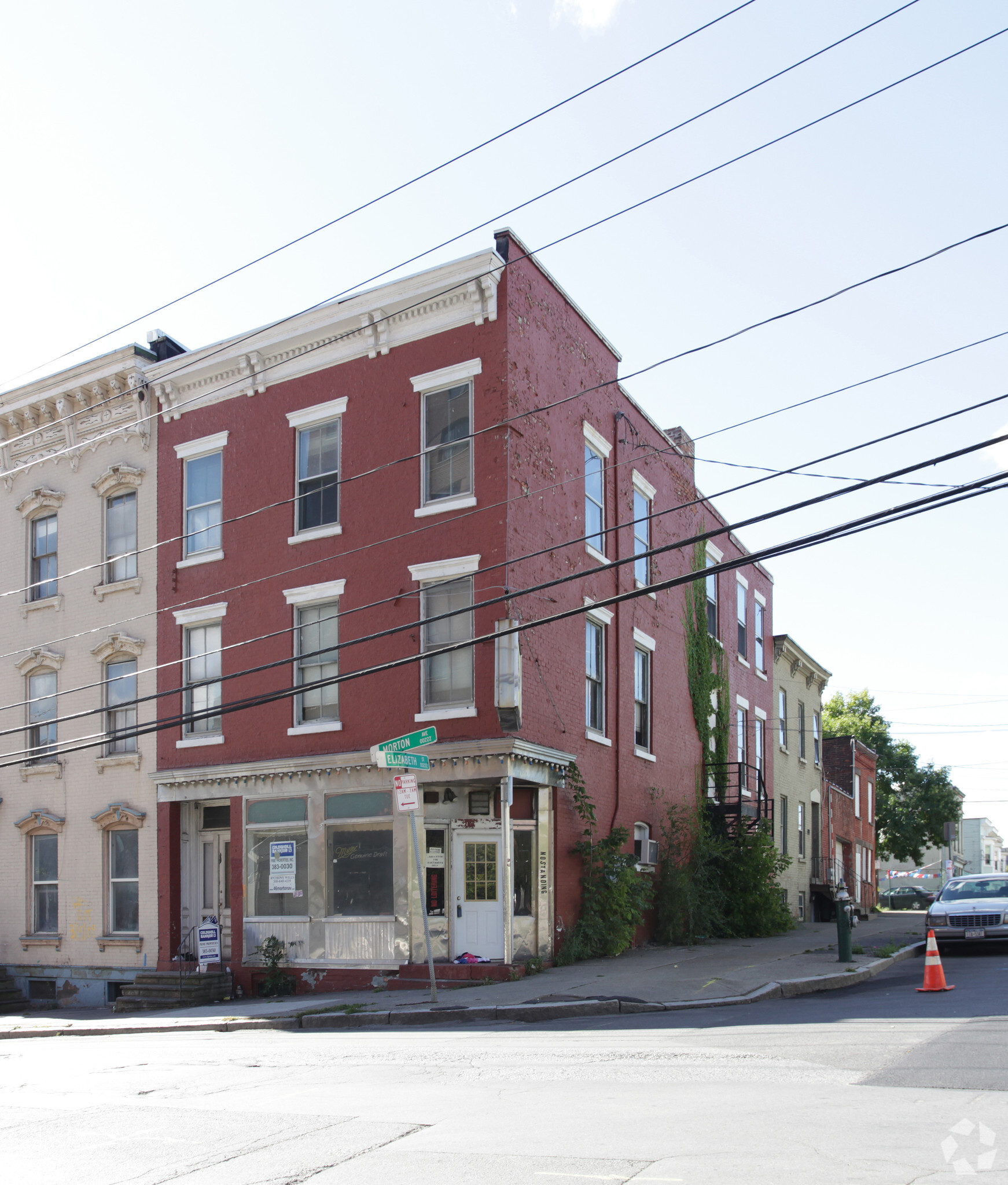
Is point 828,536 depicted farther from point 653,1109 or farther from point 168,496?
point 168,496

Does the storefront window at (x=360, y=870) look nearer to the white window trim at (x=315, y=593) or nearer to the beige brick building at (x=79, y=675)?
the white window trim at (x=315, y=593)

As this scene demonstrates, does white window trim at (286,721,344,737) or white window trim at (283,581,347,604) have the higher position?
white window trim at (283,581,347,604)

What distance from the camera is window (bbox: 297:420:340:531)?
2067cm

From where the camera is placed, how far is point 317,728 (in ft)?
65.8

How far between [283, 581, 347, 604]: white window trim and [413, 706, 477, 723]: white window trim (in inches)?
107

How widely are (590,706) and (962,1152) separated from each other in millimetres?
15022

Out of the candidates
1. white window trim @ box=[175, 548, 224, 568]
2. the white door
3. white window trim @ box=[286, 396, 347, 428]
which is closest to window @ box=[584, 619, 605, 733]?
the white door

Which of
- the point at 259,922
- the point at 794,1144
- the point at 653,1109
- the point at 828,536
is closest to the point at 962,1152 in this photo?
the point at 794,1144

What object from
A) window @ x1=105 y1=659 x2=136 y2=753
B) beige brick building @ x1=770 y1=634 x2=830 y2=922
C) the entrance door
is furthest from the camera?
beige brick building @ x1=770 y1=634 x2=830 y2=922

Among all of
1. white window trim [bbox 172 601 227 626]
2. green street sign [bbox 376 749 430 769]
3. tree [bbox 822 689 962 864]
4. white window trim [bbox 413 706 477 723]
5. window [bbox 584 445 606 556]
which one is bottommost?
tree [bbox 822 689 962 864]

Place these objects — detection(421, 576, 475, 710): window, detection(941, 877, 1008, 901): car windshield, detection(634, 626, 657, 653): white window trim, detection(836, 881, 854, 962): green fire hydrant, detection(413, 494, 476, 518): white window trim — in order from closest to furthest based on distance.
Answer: detection(836, 881, 854, 962): green fire hydrant, detection(421, 576, 475, 710): window, detection(413, 494, 476, 518): white window trim, detection(941, 877, 1008, 901): car windshield, detection(634, 626, 657, 653): white window trim

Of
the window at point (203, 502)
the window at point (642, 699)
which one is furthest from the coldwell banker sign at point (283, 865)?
the window at point (642, 699)

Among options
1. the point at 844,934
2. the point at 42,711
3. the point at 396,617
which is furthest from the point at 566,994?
the point at 42,711

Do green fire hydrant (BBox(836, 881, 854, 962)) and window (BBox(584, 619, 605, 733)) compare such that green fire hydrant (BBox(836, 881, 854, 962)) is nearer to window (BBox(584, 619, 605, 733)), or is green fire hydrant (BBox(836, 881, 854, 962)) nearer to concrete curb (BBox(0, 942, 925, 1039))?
concrete curb (BBox(0, 942, 925, 1039))
